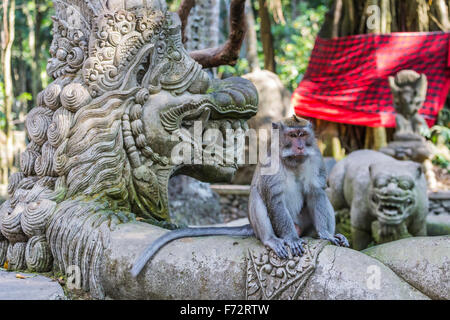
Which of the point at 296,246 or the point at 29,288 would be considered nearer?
the point at 296,246

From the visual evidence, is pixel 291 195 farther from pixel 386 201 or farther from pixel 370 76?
pixel 370 76

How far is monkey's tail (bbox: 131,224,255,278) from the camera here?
2854 mm

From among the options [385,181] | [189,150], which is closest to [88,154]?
[189,150]

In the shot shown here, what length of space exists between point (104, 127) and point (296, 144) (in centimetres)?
117

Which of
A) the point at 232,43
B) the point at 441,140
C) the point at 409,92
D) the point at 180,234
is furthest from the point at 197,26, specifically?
the point at 441,140

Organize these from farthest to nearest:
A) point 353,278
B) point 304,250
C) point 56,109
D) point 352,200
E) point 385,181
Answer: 1. point 352,200
2. point 385,181
3. point 56,109
4. point 304,250
5. point 353,278

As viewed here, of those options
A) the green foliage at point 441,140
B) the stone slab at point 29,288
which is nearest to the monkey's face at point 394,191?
the stone slab at point 29,288

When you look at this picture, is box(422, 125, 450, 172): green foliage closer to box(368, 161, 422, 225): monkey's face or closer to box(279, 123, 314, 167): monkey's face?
box(368, 161, 422, 225): monkey's face

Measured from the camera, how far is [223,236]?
312 centimetres

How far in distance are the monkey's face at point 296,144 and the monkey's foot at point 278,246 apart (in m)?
0.56

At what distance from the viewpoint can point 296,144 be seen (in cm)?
323

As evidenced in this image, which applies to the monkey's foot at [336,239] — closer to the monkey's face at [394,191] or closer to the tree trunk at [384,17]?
the monkey's face at [394,191]
